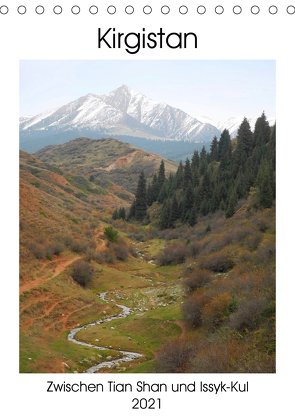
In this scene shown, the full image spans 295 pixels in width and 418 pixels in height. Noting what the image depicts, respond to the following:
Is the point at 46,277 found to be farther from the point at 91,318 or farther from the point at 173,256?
the point at 173,256

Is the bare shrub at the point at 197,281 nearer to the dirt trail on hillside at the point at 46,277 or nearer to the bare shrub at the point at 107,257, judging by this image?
the dirt trail on hillside at the point at 46,277

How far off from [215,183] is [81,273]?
52.7 meters

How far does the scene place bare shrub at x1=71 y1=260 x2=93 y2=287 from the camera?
36594 mm

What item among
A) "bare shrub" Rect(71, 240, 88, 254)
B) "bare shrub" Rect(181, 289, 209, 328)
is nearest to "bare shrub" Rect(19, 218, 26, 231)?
"bare shrub" Rect(71, 240, 88, 254)

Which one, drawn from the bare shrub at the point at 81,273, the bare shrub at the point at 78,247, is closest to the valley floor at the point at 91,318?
the bare shrub at the point at 81,273

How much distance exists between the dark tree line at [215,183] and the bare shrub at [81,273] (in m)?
32.6

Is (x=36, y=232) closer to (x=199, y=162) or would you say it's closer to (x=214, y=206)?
(x=214, y=206)

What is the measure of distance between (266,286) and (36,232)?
30574mm

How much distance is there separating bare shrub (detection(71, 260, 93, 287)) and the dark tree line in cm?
3264

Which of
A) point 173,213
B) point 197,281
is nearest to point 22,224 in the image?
point 197,281

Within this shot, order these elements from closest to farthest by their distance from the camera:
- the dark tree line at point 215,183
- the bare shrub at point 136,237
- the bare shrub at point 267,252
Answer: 1. the bare shrub at point 267,252
2. the dark tree line at point 215,183
3. the bare shrub at point 136,237

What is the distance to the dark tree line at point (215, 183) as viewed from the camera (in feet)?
223

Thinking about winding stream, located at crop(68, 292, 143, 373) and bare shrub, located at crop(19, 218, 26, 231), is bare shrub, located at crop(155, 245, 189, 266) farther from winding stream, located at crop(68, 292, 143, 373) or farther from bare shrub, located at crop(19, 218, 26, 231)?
bare shrub, located at crop(19, 218, 26, 231)
